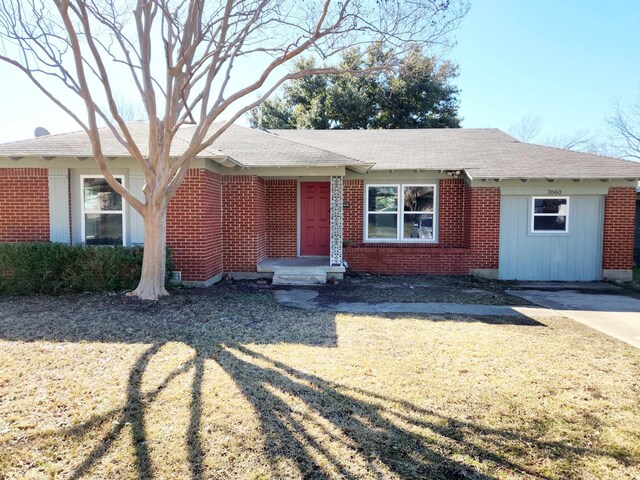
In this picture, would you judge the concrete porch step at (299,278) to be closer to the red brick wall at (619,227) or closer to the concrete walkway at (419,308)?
the concrete walkway at (419,308)

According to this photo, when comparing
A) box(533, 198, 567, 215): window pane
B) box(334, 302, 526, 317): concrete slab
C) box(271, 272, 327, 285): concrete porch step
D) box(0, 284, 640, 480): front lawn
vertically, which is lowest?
box(0, 284, 640, 480): front lawn

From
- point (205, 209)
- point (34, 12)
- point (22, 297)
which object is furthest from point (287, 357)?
Result: point (34, 12)

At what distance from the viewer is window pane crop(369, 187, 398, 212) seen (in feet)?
40.5

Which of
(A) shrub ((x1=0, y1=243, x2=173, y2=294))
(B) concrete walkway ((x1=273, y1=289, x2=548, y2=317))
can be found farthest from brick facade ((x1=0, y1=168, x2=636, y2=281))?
(B) concrete walkway ((x1=273, y1=289, x2=548, y2=317))

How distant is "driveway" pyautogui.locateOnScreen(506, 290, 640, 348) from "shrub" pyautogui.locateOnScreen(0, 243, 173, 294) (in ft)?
27.3

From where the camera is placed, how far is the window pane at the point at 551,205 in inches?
452

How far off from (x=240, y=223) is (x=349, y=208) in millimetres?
3201

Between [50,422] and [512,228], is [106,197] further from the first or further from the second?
[512,228]

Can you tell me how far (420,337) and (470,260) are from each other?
6308mm

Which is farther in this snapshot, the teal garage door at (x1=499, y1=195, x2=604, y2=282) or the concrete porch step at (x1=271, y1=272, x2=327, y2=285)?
the teal garage door at (x1=499, y1=195, x2=604, y2=282)

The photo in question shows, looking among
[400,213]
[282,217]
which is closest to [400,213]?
[400,213]

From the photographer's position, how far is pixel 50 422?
350cm

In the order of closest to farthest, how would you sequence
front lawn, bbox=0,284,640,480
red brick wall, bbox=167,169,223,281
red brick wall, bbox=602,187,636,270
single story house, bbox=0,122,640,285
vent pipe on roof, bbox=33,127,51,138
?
1. front lawn, bbox=0,284,640,480
2. red brick wall, bbox=167,169,223,281
3. single story house, bbox=0,122,640,285
4. red brick wall, bbox=602,187,636,270
5. vent pipe on roof, bbox=33,127,51,138

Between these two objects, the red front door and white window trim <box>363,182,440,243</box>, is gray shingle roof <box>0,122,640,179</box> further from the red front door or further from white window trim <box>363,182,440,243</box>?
the red front door
